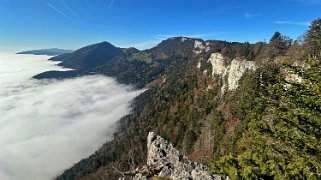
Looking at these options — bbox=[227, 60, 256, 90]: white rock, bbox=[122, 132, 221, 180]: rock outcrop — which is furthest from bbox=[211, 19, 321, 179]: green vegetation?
bbox=[227, 60, 256, 90]: white rock

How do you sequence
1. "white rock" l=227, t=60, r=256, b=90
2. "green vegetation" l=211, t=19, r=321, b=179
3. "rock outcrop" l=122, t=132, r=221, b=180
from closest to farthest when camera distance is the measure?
A: 1. "green vegetation" l=211, t=19, r=321, b=179
2. "rock outcrop" l=122, t=132, r=221, b=180
3. "white rock" l=227, t=60, r=256, b=90

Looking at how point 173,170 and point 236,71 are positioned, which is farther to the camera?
point 236,71

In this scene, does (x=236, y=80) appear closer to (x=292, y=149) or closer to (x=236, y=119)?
(x=236, y=119)

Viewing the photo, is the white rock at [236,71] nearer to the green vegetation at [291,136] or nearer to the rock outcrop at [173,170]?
the rock outcrop at [173,170]

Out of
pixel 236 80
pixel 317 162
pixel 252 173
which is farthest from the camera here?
pixel 236 80

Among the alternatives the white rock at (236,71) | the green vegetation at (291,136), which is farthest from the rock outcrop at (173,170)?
the white rock at (236,71)

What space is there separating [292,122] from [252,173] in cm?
508

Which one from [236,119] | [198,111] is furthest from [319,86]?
[198,111]

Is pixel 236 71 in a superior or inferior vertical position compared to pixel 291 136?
inferior

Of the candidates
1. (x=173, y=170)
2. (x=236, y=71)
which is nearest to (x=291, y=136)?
(x=173, y=170)

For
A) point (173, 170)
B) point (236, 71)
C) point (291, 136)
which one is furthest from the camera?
point (236, 71)

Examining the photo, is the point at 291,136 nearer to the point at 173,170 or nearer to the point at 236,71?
the point at 173,170

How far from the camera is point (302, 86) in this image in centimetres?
2369

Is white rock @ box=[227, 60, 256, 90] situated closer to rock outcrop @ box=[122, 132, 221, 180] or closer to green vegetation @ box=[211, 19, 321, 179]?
rock outcrop @ box=[122, 132, 221, 180]
